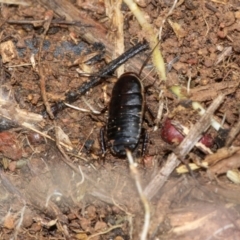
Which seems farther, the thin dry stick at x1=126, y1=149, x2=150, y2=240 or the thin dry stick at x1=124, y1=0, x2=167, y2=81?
the thin dry stick at x1=124, y1=0, x2=167, y2=81

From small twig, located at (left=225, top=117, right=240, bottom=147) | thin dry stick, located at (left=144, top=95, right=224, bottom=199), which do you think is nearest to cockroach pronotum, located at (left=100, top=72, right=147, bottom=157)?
thin dry stick, located at (left=144, top=95, right=224, bottom=199)

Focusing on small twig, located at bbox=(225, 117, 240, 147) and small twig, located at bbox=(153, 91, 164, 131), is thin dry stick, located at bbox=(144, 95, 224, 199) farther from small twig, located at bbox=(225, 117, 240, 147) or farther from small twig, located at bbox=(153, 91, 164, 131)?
small twig, located at bbox=(153, 91, 164, 131)

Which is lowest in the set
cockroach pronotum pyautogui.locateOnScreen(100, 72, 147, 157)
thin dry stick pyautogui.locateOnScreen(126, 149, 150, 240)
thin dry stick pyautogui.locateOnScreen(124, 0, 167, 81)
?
thin dry stick pyautogui.locateOnScreen(126, 149, 150, 240)

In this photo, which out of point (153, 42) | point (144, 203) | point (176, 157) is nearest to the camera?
point (144, 203)

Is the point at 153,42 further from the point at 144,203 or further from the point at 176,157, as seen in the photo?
the point at 144,203

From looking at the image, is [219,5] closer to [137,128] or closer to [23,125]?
[137,128]

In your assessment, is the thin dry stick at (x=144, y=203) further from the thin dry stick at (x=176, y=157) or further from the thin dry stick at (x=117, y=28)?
the thin dry stick at (x=117, y=28)

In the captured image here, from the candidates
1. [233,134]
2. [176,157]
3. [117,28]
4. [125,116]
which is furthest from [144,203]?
[117,28]

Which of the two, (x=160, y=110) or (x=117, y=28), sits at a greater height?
(x=117, y=28)

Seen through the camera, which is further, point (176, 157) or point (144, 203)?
point (176, 157)
